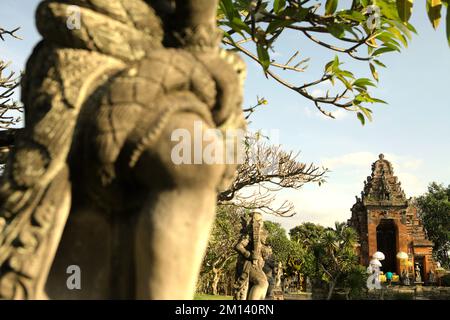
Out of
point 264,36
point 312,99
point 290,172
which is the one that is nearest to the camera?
point 264,36

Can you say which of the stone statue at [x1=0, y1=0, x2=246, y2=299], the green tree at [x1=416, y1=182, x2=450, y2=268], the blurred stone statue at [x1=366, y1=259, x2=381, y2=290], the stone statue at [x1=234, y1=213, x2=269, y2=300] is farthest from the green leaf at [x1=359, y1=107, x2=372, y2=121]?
the green tree at [x1=416, y1=182, x2=450, y2=268]

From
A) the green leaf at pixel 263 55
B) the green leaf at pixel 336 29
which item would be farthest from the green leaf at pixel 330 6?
the green leaf at pixel 263 55

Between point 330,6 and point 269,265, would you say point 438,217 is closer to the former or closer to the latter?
point 269,265

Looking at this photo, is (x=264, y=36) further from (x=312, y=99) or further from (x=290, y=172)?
(x=290, y=172)

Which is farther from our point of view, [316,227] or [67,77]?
[316,227]

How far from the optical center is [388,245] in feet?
115

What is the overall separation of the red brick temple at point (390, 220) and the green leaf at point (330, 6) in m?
A: 31.2

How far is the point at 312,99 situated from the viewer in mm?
4246

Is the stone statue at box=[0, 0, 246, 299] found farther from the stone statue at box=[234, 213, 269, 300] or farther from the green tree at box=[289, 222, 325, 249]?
the green tree at box=[289, 222, 325, 249]

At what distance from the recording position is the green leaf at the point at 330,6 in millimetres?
3172

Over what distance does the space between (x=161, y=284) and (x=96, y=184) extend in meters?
0.36

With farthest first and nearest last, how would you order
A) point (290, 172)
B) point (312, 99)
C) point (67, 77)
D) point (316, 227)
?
point (316, 227) < point (290, 172) < point (312, 99) < point (67, 77)
